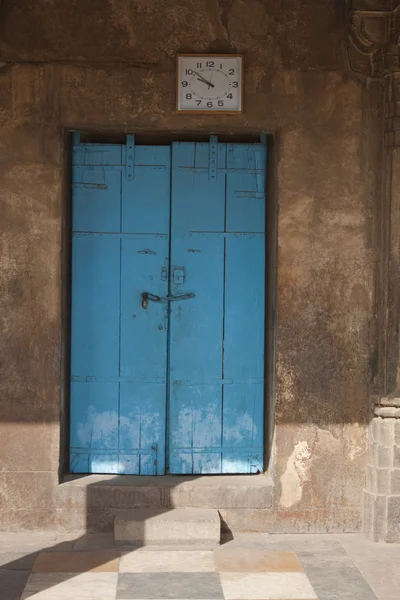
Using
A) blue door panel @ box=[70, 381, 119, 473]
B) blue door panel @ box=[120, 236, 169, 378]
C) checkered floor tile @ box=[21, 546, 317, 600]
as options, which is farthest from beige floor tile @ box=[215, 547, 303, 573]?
blue door panel @ box=[120, 236, 169, 378]

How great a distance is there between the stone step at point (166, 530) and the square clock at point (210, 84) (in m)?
2.83

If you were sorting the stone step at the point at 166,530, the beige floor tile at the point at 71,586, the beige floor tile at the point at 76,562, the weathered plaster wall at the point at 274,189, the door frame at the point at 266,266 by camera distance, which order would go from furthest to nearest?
the door frame at the point at 266,266
the weathered plaster wall at the point at 274,189
the stone step at the point at 166,530
the beige floor tile at the point at 76,562
the beige floor tile at the point at 71,586

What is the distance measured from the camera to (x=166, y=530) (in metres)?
5.70

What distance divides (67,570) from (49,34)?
3.59 m

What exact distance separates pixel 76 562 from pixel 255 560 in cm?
115

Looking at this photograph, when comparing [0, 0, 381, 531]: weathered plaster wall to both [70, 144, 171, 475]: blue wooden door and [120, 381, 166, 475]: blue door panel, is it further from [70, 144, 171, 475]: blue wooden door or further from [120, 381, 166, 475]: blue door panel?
[120, 381, 166, 475]: blue door panel

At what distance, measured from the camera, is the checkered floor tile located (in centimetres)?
485

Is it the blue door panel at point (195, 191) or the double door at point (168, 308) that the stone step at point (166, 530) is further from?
the blue door panel at point (195, 191)

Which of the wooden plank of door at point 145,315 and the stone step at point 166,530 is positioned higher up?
the wooden plank of door at point 145,315

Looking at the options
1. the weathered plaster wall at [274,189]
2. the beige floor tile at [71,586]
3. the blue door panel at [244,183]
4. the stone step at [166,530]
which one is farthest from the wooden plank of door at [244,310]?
the beige floor tile at [71,586]

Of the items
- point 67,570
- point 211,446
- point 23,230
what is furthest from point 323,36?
→ point 67,570

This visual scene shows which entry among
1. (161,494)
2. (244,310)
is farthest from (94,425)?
(244,310)

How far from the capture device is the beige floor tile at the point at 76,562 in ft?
17.1

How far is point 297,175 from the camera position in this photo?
593 centimetres
